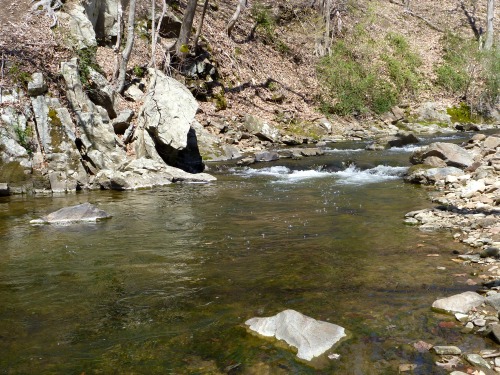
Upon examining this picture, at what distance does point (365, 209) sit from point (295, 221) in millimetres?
1905

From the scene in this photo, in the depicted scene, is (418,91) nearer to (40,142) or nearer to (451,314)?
(40,142)

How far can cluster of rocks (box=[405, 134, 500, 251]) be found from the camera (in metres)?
7.74

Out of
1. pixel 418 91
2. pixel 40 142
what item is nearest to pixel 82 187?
pixel 40 142

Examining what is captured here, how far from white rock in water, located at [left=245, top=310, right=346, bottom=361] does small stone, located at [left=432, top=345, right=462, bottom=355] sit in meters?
0.82

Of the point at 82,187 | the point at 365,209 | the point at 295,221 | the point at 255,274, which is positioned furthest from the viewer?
the point at 82,187

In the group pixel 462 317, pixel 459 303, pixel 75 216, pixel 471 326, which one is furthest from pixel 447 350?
pixel 75 216

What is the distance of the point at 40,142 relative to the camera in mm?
13781

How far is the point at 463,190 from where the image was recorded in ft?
35.0

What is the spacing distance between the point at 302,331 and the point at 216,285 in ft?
5.72

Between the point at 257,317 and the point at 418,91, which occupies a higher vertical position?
the point at 418,91

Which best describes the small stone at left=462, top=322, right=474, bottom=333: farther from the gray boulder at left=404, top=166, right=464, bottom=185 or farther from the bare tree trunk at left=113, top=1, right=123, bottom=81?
the bare tree trunk at left=113, top=1, right=123, bottom=81

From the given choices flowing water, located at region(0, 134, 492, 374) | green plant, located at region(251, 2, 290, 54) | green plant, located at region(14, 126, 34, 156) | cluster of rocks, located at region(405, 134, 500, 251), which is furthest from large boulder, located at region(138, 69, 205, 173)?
green plant, located at region(251, 2, 290, 54)

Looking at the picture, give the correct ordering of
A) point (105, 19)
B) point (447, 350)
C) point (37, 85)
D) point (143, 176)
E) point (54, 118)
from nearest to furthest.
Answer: point (447, 350) → point (54, 118) → point (37, 85) → point (143, 176) → point (105, 19)

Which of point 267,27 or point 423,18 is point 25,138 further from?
point 423,18
